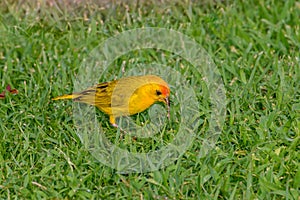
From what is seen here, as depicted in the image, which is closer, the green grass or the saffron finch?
the green grass

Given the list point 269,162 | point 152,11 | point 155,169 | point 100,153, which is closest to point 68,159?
point 100,153

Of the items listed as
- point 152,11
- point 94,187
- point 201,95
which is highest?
point 152,11

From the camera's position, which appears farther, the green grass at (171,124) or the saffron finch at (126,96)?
the saffron finch at (126,96)

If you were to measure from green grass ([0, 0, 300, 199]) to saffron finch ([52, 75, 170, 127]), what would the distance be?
0.16 metres

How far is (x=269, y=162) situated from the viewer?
14.5ft

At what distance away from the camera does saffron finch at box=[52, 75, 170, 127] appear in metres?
4.80

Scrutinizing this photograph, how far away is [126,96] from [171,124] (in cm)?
38

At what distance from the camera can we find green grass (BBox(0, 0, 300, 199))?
4.25m

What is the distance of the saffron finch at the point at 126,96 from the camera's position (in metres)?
4.80

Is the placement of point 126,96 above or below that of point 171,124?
above

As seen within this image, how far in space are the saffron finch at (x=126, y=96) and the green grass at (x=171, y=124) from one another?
0.52ft

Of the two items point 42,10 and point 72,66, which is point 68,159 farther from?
point 42,10

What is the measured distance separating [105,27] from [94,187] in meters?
2.30

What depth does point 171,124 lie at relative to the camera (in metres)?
4.90
